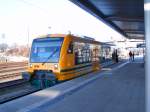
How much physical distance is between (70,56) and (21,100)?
7129mm

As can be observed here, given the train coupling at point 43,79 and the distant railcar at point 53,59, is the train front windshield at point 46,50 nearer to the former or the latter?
the distant railcar at point 53,59

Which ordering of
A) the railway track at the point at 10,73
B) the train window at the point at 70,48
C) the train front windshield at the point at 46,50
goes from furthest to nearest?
the railway track at the point at 10,73, the train window at the point at 70,48, the train front windshield at the point at 46,50

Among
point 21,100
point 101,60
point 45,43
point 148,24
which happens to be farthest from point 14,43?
point 148,24

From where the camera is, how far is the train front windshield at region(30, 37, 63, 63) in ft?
49.9

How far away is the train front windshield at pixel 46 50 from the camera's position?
1521 centimetres

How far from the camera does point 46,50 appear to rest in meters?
15.5

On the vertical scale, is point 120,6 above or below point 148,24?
above

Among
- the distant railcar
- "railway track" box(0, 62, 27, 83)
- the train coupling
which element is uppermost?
the distant railcar

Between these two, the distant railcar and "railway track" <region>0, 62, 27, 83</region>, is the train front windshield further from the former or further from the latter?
"railway track" <region>0, 62, 27, 83</region>

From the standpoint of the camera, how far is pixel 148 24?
2.70 meters

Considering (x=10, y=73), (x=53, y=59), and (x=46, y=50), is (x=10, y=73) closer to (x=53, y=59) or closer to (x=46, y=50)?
(x=46, y=50)

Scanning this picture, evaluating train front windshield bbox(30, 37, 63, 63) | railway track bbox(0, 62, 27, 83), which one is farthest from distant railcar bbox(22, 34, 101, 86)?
railway track bbox(0, 62, 27, 83)

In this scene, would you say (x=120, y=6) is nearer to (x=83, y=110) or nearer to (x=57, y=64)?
(x=57, y=64)

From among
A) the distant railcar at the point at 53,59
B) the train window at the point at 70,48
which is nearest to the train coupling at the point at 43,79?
the distant railcar at the point at 53,59
